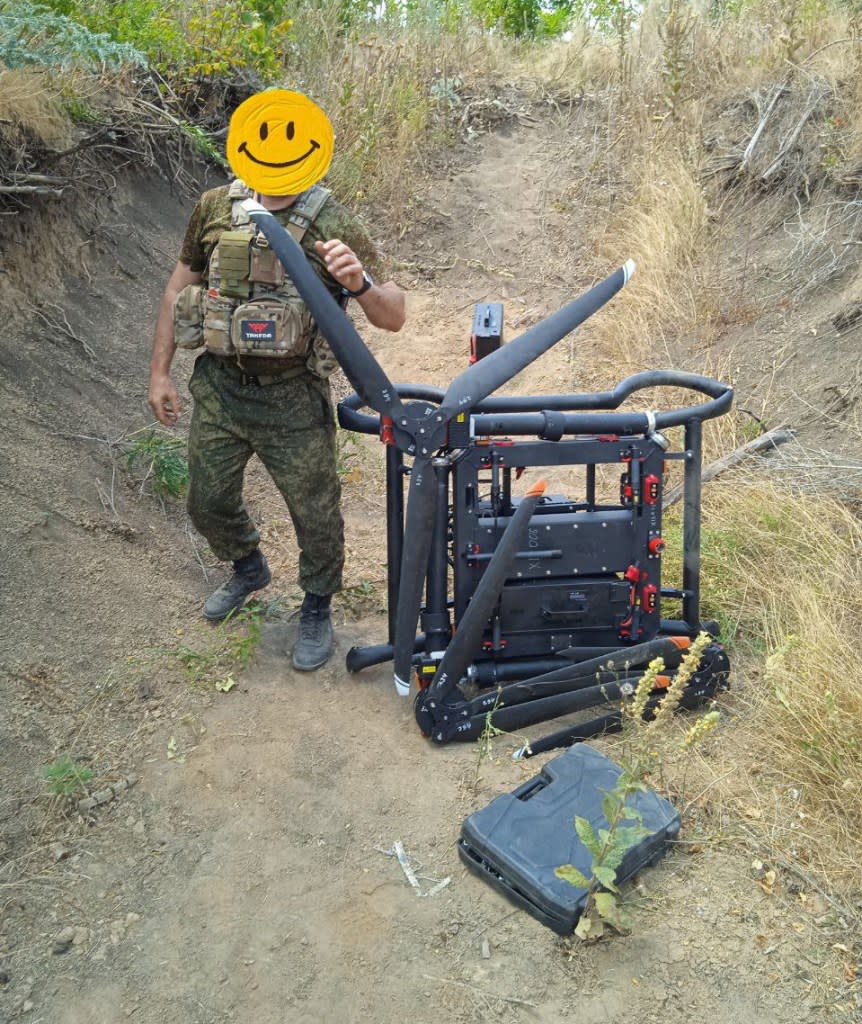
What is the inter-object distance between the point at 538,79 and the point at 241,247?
840 centimetres

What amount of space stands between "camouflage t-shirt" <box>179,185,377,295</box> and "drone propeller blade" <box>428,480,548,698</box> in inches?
42.7

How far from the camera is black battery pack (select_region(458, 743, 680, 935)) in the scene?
2586 millimetres

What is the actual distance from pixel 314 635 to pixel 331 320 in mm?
1465

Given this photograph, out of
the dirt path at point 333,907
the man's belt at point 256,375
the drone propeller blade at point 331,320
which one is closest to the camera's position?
the dirt path at point 333,907

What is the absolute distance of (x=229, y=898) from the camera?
2.69 metres

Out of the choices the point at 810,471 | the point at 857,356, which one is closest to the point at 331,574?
the point at 810,471

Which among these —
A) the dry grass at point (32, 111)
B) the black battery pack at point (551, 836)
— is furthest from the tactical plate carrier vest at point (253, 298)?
the dry grass at point (32, 111)

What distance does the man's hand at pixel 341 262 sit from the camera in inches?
120

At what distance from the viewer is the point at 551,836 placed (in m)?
2.76

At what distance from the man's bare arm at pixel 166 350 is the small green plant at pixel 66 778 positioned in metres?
1.31

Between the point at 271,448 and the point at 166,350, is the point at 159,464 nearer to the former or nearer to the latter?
the point at 166,350

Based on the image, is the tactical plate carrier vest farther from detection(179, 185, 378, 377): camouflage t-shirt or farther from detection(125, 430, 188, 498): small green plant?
detection(125, 430, 188, 498): small green plant

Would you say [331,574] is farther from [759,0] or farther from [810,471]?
[759,0]

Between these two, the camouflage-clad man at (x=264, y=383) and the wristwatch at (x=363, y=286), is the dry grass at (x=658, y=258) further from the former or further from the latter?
the wristwatch at (x=363, y=286)
